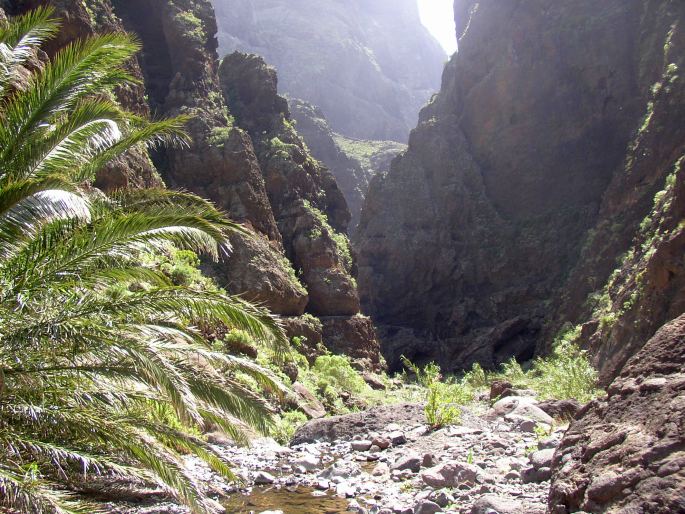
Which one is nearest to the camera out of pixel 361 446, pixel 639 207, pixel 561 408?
pixel 361 446

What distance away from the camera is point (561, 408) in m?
10.4

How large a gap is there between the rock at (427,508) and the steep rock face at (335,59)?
294 ft

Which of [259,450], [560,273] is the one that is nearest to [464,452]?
[259,450]

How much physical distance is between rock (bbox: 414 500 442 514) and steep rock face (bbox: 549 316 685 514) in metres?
1.46

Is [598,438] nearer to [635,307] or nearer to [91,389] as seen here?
[91,389]

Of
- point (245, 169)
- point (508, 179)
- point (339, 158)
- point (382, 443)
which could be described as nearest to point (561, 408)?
point (382, 443)

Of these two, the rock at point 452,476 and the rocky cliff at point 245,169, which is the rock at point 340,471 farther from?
the rocky cliff at point 245,169

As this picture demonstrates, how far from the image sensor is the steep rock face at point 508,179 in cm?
3500

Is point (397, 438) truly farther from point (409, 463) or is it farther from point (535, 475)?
point (535, 475)

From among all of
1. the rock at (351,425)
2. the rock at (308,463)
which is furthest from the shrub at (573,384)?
the rock at (308,463)

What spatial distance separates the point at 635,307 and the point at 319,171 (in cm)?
1865

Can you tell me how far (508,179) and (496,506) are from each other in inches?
1447

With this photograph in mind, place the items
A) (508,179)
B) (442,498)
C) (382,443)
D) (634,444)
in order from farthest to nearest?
1. (508,179)
2. (382,443)
3. (442,498)
4. (634,444)

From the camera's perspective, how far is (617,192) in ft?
98.8
